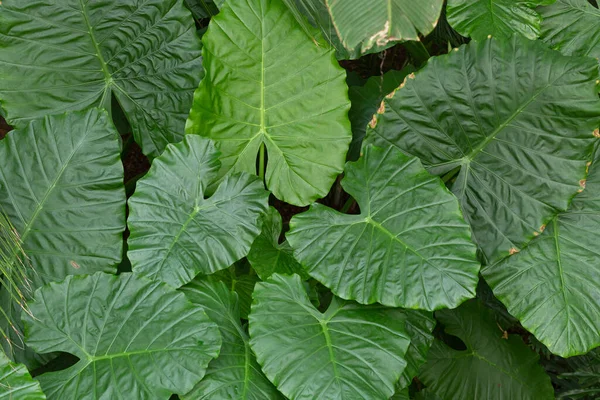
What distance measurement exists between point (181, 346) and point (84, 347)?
215 mm

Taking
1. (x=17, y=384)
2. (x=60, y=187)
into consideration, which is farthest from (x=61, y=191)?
(x=17, y=384)

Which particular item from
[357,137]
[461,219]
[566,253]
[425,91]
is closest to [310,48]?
[425,91]

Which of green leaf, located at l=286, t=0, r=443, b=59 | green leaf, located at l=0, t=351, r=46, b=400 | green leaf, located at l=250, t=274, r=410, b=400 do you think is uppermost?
green leaf, located at l=286, t=0, r=443, b=59

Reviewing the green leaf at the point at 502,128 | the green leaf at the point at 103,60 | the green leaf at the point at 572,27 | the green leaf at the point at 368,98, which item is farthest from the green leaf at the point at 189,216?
the green leaf at the point at 572,27

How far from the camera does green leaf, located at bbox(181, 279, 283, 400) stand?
4.24 ft

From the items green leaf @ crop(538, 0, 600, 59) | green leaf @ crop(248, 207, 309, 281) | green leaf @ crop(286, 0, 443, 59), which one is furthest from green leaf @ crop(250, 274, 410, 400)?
green leaf @ crop(538, 0, 600, 59)

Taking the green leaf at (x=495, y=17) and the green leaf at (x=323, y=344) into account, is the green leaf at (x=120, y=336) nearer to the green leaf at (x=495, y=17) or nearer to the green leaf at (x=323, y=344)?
the green leaf at (x=323, y=344)

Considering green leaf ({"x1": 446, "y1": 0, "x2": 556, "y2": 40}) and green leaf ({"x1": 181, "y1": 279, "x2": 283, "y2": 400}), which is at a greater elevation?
green leaf ({"x1": 446, "y1": 0, "x2": 556, "y2": 40})

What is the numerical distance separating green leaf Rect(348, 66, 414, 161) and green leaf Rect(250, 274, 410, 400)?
2.09 feet

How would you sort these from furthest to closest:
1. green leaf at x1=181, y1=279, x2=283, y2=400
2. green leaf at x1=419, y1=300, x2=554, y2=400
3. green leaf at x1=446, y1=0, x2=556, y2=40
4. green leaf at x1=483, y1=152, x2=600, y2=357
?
green leaf at x1=419, y1=300, x2=554, y2=400 → green leaf at x1=446, y1=0, x2=556, y2=40 → green leaf at x1=483, y1=152, x2=600, y2=357 → green leaf at x1=181, y1=279, x2=283, y2=400

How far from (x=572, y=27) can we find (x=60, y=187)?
1362 millimetres

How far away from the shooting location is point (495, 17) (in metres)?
1.57

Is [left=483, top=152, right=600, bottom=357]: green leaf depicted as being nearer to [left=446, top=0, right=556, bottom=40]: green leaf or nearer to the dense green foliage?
the dense green foliage

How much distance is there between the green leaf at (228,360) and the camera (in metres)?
1.29
